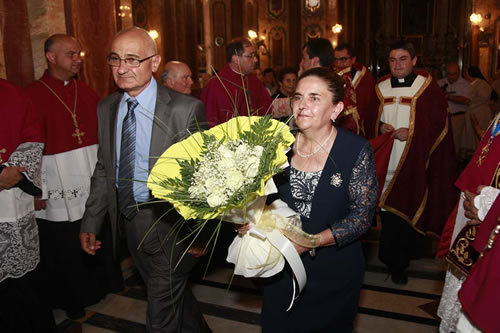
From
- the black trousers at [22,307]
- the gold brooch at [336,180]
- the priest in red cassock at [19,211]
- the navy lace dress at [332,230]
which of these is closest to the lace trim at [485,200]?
the navy lace dress at [332,230]

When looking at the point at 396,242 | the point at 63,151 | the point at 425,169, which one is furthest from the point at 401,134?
the point at 63,151

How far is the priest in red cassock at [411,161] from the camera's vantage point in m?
4.11

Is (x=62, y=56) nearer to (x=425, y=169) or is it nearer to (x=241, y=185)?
(x=241, y=185)

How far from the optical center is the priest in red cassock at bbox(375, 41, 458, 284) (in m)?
4.11

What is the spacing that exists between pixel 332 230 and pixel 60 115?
2480 mm

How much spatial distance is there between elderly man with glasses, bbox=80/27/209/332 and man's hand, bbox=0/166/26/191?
1.86 feet

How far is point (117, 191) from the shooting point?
8.86 feet

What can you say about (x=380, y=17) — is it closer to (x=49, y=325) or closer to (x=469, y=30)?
(x=469, y=30)

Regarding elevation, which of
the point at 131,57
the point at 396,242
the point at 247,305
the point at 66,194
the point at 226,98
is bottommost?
the point at 247,305

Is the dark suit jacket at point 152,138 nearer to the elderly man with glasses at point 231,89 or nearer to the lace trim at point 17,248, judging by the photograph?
the lace trim at point 17,248

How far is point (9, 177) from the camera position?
2.77 meters

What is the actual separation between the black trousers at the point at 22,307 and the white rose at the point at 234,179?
2.06m

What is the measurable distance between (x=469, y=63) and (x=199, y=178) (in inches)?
682

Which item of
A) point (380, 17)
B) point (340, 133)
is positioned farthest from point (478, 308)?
point (380, 17)
